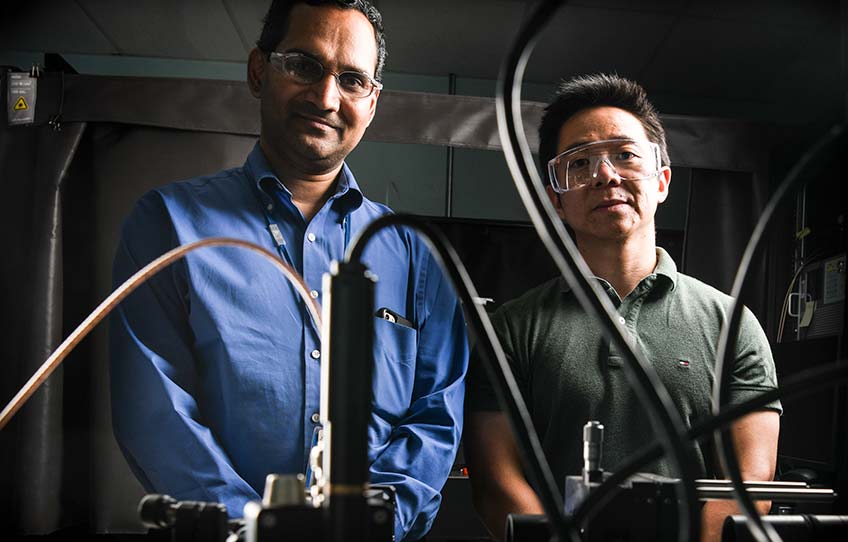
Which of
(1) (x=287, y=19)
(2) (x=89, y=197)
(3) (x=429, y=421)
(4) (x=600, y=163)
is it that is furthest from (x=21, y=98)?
(4) (x=600, y=163)

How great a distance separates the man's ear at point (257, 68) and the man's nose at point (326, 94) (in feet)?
0.63

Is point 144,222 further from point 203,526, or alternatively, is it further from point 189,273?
point 203,526

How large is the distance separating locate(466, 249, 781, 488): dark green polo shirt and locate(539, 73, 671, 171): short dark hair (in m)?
0.30

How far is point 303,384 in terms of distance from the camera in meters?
1.41

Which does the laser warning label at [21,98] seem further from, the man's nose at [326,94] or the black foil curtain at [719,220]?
the black foil curtain at [719,220]

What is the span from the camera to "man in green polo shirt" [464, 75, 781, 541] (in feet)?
4.06

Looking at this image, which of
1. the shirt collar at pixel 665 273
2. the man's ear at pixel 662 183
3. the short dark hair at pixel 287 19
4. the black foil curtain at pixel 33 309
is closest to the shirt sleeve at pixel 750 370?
the shirt collar at pixel 665 273

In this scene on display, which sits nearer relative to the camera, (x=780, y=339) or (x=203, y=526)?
(x=203, y=526)

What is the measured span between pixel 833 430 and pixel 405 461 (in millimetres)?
949

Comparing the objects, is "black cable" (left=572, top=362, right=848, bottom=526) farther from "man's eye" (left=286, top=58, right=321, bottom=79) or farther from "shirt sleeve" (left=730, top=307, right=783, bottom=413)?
"man's eye" (left=286, top=58, right=321, bottom=79)

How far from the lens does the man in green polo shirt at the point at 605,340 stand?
1237 mm

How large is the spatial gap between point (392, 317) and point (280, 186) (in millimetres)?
352

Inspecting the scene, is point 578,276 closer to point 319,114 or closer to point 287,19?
point 319,114

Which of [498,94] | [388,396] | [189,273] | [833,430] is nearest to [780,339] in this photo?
[833,430]
